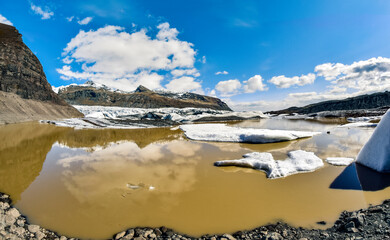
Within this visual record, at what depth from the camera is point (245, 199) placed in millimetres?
4023

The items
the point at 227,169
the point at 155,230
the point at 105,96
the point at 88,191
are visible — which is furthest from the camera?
the point at 105,96

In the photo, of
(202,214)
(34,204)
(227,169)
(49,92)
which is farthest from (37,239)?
(49,92)

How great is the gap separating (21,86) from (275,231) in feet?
141

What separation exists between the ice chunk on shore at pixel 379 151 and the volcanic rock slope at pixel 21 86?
35.6m

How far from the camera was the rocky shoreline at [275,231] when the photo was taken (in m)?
2.67

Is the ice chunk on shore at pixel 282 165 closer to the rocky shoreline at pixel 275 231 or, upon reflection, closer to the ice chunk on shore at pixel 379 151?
the ice chunk on shore at pixel 379 151

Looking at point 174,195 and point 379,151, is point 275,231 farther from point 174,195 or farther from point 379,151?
point 379,151

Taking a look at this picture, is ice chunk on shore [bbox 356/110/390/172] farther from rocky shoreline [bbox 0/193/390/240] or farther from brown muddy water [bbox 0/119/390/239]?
rocky shoreline [bbox 0/193/390/240]

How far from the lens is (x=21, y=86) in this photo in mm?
28969

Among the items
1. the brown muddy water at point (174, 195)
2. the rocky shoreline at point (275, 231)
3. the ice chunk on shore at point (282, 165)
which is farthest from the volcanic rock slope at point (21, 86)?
the ice chunk on shore at point (282, 165)

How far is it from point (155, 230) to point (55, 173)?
17.2 ft

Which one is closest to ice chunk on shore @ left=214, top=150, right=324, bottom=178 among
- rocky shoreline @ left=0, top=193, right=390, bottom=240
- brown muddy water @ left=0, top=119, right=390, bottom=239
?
brown muddy water @ left=0, top=119, right=390, bottom=239

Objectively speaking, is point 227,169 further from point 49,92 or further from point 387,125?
point 49,92

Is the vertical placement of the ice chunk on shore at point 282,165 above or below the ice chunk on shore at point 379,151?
below
